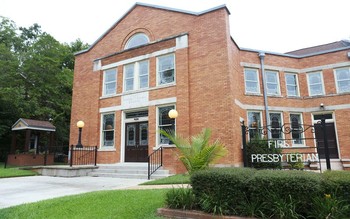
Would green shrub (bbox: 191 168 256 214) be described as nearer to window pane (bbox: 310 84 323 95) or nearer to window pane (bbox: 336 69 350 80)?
window pane (bbox: 310 84 323 95)

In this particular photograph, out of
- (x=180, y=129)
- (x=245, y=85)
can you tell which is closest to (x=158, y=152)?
(x=180, y=129)

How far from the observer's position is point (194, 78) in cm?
1247

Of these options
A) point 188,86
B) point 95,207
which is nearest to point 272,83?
point 188,86

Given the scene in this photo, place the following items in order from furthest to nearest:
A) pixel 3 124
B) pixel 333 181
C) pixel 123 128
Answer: pixel 3 124, pixel 123 128, pixel 333 181

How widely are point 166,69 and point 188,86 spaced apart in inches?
73.4

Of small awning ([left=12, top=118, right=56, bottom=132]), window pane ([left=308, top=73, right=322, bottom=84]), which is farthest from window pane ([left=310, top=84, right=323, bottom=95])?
small awning ([left=12, top=118, right=56, bottom=132])

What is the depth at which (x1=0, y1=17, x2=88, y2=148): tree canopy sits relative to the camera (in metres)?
19.4

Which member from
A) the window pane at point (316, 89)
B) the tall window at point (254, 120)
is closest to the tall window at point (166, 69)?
the tall window at point (254, 120)

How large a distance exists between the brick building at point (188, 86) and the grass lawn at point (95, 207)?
568cm

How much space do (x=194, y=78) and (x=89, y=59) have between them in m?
7.95

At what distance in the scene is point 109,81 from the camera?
1566 cm

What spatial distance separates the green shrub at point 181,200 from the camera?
15.9ft

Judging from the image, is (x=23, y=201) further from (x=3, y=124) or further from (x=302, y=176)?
(x=3, y=124)

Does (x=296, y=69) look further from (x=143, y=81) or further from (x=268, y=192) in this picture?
(x=268, y=192)
